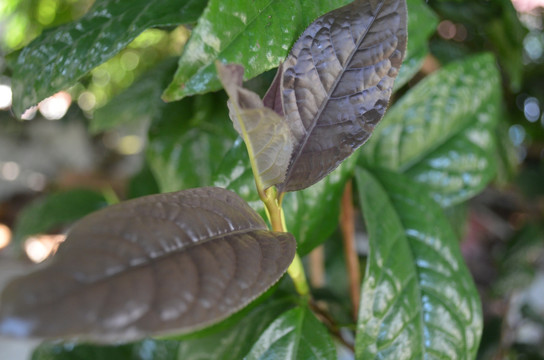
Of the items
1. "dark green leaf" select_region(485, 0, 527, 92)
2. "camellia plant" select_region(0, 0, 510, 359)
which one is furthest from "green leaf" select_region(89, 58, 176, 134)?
"dark green leaf" select_region(485, 0, 527, 92)

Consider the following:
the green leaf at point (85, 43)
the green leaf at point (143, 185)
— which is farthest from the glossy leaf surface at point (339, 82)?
the green leaf at point (143, 185)

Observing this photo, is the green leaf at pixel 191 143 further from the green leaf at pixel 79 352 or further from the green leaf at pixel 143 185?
the green leaf at pixel 79 352

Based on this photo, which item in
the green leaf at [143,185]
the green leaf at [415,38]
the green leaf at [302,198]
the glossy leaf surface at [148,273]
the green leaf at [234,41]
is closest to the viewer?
the glossy leaf surface at [148,273]

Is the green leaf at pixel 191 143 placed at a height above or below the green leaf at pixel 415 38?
below

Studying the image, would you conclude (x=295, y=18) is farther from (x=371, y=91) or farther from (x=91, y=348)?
(x=91, y=348)

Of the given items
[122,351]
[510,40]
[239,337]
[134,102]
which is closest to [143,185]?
[134,102]

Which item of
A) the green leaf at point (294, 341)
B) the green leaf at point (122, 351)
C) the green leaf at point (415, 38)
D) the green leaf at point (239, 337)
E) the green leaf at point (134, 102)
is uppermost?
the green leaf at point (415, 38)

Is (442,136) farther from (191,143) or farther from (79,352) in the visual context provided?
(79,352)

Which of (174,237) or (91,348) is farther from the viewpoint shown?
(91,348)

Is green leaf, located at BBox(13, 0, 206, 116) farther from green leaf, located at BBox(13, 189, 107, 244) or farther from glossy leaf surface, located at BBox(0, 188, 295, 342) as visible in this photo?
green leaf, located at BBox(13, 189, 107, 244)

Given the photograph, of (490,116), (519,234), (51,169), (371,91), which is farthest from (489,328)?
(51,169)
